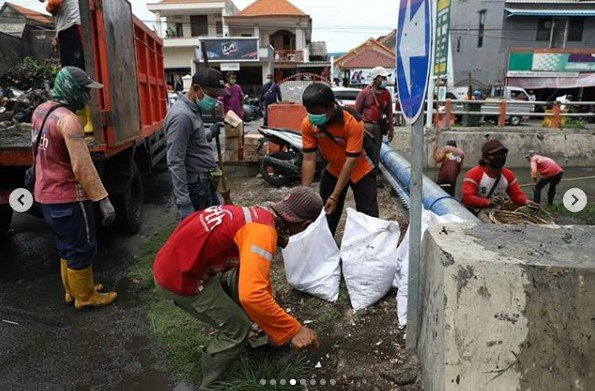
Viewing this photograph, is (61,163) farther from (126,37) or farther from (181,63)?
(181,63)

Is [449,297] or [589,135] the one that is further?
[589,135]

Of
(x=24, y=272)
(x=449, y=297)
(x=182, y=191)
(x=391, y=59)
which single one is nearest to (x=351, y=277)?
(x=449, y=297)

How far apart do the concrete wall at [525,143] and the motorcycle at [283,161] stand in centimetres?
409

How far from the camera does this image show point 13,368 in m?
2.85

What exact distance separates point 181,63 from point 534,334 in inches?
1484

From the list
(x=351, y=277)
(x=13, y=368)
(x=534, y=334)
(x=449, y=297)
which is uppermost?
(x=449, y=297)

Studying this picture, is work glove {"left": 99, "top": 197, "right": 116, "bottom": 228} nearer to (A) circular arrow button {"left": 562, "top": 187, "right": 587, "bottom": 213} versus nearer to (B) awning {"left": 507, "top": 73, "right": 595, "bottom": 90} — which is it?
(A) circular arrow button {"left": 562, "top": 187, "right": 587, "bottom": 213}

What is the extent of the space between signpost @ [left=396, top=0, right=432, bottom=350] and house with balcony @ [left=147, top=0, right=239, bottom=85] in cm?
3484

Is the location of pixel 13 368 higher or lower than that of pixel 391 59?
lower

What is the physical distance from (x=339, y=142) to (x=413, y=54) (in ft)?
5.08

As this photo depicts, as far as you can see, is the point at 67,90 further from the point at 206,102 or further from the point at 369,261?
the point at 369,261

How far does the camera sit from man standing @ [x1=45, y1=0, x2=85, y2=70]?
4629 mm

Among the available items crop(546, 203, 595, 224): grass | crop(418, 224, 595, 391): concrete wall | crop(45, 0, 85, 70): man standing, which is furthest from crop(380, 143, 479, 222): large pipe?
crop(45, 0, 85, 70): man standing

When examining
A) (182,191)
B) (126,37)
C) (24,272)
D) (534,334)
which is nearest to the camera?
(534,334)
